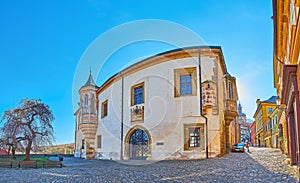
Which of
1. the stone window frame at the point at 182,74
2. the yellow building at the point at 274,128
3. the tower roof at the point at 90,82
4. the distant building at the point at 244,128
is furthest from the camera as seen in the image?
the distant building at the point at 244,128

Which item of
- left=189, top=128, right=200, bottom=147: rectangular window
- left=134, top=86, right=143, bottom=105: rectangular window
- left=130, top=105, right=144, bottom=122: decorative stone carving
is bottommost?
left=189, top=128, right=200, bottom=147: rectangular window

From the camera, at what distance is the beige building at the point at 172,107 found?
59.8 ft

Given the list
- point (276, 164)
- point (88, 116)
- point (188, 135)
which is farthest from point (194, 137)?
point (88, 116)

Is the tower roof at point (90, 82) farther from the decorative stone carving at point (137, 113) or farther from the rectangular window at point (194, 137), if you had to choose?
the rectangular window at point (194, 137)

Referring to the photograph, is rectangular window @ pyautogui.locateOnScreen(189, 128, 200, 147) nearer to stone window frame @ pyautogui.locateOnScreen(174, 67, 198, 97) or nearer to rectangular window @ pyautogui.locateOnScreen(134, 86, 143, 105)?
stone window frame @ pyautogui.locateOnScreen(174, 67, 198, 97)

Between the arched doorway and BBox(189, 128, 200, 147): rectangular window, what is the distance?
3.30m

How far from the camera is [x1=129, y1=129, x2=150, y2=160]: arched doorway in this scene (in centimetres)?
2070

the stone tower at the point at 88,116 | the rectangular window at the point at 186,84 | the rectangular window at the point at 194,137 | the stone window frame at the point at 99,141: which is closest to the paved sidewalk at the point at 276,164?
the rectangular window at the point at 194,137

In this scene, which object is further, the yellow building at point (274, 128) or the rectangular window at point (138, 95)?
the yellow building at point (274, 128)

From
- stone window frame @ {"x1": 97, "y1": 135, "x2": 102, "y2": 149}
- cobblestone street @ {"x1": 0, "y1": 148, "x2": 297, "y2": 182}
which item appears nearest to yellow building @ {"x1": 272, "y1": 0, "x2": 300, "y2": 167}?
cobblestone street @ {"x1": 0, "y1": 148, "x2": 297, "y2": 182}

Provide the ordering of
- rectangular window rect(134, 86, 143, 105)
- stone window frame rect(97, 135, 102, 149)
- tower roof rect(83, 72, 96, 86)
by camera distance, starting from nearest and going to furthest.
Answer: rectangular window rect(134, 86, 143, 105) → stone window frame rect(97, 135, 102, 149) → tower roof rect(83, 72, 96, 86)

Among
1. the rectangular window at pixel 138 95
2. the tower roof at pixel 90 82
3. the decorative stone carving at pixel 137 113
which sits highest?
the tower roof at pixel 90 82

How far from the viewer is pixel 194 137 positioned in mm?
18500

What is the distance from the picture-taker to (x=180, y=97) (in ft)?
62.8
